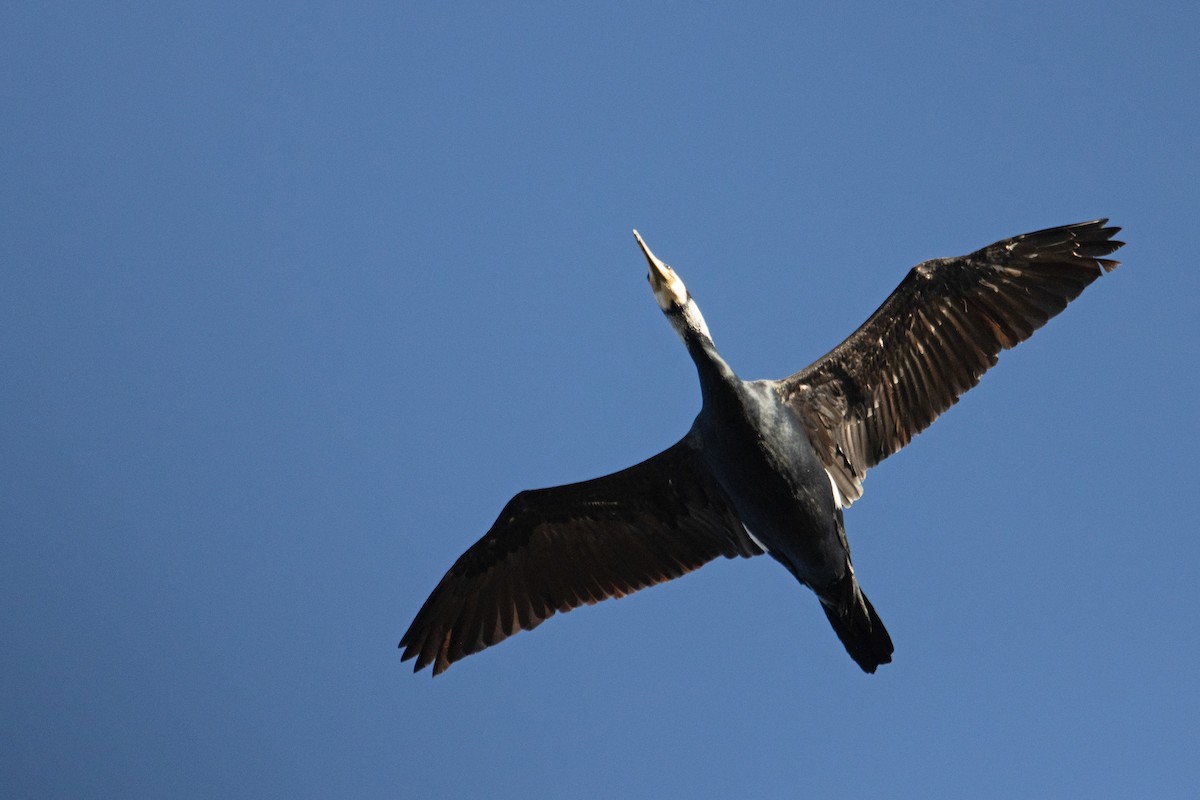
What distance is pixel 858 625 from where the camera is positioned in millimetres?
11930

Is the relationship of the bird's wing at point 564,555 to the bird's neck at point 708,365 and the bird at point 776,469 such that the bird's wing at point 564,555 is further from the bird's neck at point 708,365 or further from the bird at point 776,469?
the bird's neck at point 708,365

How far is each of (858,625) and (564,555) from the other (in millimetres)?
2949

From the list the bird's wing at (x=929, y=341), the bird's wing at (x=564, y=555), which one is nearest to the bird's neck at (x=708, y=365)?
the bird's wing at (x=929, y=341)

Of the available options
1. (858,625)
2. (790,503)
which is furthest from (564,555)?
(858,625)

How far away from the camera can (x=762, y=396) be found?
11875 millimetres

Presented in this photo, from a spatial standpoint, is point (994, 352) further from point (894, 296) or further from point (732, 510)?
point (732, 510)

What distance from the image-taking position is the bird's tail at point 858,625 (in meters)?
11.8

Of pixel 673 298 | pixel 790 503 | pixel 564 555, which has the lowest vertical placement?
pixel 790 503

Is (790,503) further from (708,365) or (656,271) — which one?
(656,271)

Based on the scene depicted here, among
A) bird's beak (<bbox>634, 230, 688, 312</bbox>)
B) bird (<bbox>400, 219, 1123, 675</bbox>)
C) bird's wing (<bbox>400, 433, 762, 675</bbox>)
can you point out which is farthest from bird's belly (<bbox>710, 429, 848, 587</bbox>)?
bird's beak (<bbox>634, 230, 688, 312</bbox>)

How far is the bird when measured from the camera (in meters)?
11.8

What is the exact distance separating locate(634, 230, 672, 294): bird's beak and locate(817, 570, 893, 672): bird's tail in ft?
9.69

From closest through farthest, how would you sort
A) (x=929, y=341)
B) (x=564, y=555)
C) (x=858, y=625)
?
(x=858, y=625) → (x=929, y=341) → (x=564, y=555)

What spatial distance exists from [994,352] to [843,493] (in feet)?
5.91
